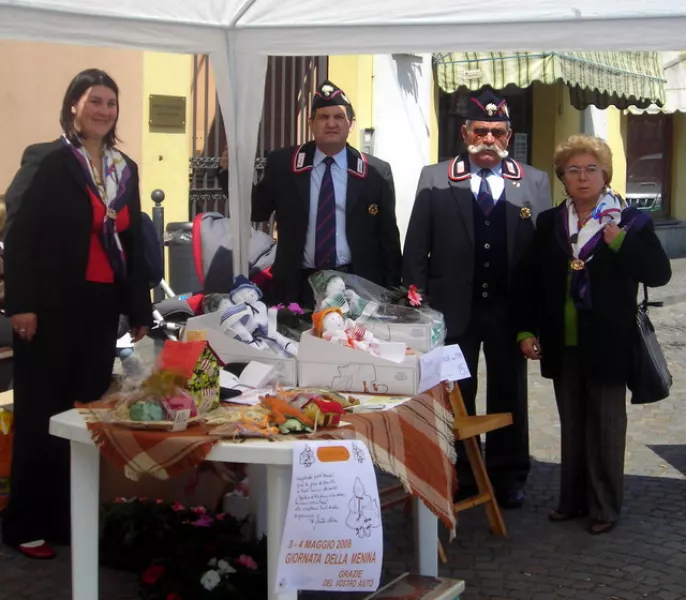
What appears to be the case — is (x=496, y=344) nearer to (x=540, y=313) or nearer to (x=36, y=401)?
(x=540, y=313)

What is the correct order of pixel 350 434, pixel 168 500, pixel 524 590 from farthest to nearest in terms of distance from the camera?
pixel 168 500 → pixel 524 590 → pixel 350 434

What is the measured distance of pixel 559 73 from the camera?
11.5 meters

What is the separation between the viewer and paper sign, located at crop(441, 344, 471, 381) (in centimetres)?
397

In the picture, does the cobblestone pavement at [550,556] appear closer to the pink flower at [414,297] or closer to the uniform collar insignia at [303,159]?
the pink flower at [414,297]

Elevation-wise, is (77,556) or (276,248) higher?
(276,248)

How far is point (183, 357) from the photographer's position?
3.30 meters

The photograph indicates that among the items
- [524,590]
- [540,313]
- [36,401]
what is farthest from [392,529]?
[36,401]

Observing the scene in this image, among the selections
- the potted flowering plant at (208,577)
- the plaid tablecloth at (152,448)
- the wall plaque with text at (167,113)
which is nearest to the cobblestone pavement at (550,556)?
the potted flowering plant at (208,577)

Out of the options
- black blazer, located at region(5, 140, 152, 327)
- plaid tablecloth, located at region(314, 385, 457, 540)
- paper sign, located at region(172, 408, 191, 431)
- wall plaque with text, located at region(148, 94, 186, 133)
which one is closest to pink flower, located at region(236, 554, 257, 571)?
plaid tablecloth, located at region(314, 385, 457, 540)

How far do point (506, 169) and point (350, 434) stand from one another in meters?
2.12

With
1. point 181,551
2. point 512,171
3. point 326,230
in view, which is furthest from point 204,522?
point 512,171

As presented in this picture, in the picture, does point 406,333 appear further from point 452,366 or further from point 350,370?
point 350,370

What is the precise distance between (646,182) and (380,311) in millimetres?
15399

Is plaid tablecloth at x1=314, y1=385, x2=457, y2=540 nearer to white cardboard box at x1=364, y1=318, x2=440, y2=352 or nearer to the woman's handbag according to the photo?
white cardboard box at x1=364, y1=318, x2=440, y2=352
